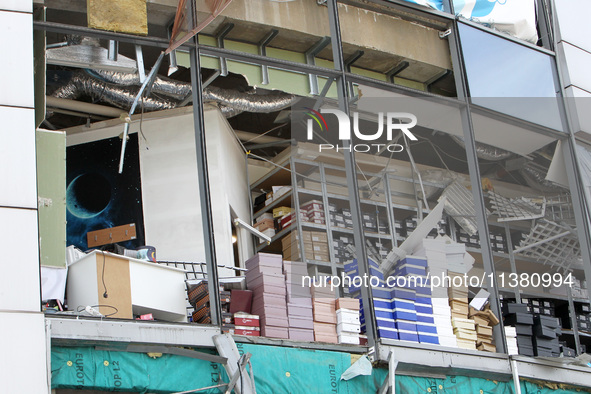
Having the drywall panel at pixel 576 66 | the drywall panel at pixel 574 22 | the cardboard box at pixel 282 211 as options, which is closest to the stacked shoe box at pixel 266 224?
the cardboard box at pixel 282 211

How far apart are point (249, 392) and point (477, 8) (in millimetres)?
7644

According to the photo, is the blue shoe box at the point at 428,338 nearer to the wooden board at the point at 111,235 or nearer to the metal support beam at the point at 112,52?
the wooden board at the point at 111,235

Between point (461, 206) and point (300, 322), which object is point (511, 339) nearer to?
point (300, 322)

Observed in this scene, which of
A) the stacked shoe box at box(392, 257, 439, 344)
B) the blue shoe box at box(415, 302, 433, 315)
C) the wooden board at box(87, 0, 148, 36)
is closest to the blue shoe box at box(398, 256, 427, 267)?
the stacked shoe box at box(392, 257, 439, 344)

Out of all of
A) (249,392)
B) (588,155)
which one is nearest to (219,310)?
(249,392)

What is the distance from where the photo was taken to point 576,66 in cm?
1387

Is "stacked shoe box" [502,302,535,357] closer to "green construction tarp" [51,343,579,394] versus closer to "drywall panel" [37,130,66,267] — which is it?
"green construction tarp" [51,343,579,394]

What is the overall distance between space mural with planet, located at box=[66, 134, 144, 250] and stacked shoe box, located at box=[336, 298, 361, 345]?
4.18 m

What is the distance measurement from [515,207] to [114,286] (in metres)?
10.1

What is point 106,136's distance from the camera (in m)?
14.4

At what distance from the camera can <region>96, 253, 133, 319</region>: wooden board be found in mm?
9711

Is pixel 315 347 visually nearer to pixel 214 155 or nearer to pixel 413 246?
pixel 413 246

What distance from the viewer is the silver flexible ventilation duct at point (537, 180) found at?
1784 centimetres

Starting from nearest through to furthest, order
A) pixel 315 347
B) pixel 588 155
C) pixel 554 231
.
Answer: pixel 315 347 < pixel 588 155 < pixel 554 231
